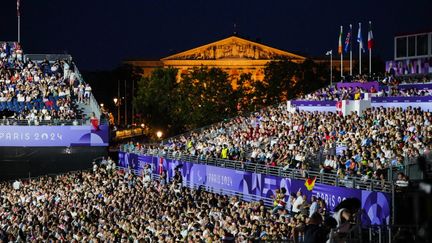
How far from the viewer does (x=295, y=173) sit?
840 inches

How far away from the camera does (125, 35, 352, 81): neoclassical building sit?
100875 mm

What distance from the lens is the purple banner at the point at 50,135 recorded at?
40.9 m

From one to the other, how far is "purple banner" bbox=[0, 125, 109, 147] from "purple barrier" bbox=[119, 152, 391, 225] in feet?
10.5

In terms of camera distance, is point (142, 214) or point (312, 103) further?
point (312, 103)

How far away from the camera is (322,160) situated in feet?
77.0

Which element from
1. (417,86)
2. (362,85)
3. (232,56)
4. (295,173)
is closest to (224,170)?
(295,173)

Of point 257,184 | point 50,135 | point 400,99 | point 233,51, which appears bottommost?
point 257,184

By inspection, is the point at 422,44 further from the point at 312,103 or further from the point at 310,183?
the point at 310,183

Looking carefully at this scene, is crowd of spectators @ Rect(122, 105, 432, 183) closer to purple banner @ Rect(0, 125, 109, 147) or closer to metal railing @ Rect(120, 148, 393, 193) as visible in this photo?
metal railing @ Rect(120, 148, 393, 193)

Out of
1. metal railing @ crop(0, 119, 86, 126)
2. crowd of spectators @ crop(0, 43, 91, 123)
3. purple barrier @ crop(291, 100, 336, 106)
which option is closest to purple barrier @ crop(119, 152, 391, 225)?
metal railing @ crop(0, 119, 86, 126)

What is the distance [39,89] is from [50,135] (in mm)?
5275

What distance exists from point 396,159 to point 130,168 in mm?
20721

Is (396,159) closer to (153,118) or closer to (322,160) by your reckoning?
(322,160)

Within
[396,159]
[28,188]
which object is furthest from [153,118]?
[396,159]
